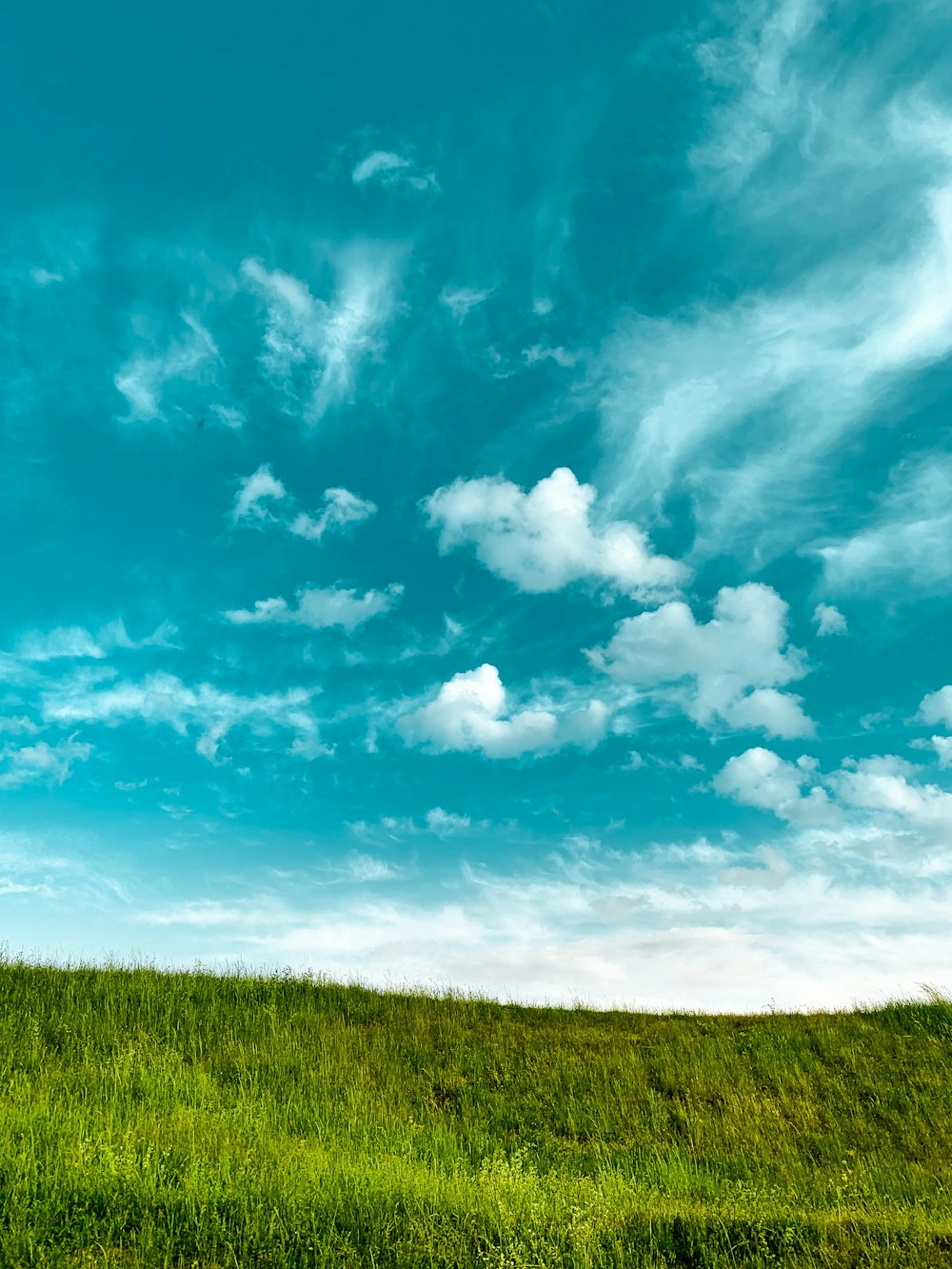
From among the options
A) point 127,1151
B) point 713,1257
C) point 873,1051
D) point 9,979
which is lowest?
point 713,1257

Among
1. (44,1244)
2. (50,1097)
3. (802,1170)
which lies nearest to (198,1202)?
(44,1244)

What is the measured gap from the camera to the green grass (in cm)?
1053

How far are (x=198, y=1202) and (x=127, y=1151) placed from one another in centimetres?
183

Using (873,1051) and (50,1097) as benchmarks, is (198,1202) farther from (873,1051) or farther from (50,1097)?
(873,1051)

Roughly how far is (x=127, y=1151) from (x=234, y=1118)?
176 inches

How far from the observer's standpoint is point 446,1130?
59.9 feet

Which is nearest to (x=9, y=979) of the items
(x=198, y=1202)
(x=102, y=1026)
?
(x=102, y=1026)

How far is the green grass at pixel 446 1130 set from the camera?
34.6ft

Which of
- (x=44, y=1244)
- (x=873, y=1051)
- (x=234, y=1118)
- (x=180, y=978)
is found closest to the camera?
(x=44, y=1244)

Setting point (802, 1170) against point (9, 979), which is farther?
point (9, 979)

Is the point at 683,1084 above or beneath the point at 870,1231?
above

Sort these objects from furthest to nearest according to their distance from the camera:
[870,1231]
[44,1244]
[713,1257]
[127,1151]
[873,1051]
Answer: [873,1051], [127,1151], [870,1231], [713,1257], [44,1244]

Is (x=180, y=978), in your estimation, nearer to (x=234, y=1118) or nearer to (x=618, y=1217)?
(x=234, y=1118)

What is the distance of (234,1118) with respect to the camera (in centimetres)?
1616
